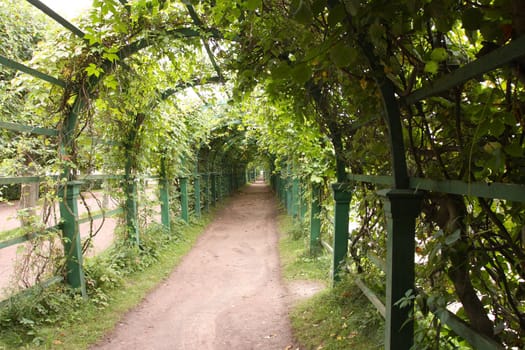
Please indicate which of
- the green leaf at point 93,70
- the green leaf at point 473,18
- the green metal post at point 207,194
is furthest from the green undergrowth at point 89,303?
the green metal post at point 207,194

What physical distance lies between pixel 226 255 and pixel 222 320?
142 inches

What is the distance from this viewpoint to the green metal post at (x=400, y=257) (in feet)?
6.27

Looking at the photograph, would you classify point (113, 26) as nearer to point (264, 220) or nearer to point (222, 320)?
point (222, 320)

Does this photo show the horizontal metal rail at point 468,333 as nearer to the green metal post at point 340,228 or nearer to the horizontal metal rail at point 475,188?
the horizontal metal rail at point 475,188

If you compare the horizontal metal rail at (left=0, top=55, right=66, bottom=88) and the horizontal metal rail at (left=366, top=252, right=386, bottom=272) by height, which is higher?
the horizontal metal rail at (left=0, top=55, right=66, bottom=88)

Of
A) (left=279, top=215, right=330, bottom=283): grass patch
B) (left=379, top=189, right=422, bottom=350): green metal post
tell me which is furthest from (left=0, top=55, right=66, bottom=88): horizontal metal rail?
(left=279, top=215, right=330, bottom=283): grass patch

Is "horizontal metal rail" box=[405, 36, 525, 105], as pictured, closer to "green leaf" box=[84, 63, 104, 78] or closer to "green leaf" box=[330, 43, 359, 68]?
"green leaf" box=[330, 43, 359, 68]

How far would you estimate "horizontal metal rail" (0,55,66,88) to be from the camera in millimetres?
3246

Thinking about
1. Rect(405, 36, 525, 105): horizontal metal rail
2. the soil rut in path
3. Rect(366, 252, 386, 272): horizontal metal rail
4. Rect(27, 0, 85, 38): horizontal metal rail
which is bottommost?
the soil rut in path

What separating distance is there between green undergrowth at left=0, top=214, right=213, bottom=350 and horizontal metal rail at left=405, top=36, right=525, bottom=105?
4.00m

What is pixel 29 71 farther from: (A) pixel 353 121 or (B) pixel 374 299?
(B) pixel 374 299

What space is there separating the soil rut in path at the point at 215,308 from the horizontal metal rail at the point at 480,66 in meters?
3.20

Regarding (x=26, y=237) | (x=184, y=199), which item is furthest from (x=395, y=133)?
(x=184, y=199)

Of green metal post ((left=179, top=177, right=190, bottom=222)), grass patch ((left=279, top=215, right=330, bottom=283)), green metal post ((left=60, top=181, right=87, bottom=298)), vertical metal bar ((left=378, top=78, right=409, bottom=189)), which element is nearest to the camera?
vertical metal bar ((left=378, top=78, right=409, bottom=189))
